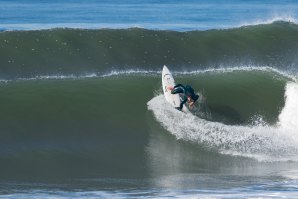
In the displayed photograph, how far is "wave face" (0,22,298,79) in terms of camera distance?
2041 centimetres

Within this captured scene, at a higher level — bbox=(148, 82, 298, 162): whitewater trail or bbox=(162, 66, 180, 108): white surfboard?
bbox=(162, 66, 180, 108): white surfboard

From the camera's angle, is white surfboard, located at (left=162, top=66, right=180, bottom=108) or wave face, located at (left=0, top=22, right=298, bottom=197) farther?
white surfboard, located at (left=162, top=66, right=180, bottom=108)

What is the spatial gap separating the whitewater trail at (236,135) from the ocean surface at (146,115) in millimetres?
24

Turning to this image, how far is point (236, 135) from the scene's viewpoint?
16859 millimetres

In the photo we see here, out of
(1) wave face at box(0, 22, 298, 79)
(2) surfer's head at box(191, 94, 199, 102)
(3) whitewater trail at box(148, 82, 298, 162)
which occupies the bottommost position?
(3) whitewater trail at box(148, 82, 298, 162)

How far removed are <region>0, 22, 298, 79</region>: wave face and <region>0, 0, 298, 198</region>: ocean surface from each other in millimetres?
29

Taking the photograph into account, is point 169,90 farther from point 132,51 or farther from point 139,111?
point 132,51

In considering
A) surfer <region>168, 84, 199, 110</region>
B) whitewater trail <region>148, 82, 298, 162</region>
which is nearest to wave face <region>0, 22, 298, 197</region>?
whitewater trail <region>148, 82, 298, 162</region>

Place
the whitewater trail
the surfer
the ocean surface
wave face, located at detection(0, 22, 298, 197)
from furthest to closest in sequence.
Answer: the surfer < the whitewater trail < wave face, located at detection(0, 22, 298, 197) < the ocean surface

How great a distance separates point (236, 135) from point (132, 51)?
221 inches

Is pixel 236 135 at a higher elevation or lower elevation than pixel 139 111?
lower

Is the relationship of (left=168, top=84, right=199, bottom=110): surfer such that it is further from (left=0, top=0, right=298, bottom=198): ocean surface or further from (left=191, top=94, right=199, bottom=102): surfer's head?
(left=0, top=0, right=298, bottom=198): ocean surface

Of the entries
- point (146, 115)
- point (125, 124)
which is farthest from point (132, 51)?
point (125, 124)

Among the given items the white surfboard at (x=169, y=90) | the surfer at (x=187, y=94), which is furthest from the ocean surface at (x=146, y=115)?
the surfer at (x=187, y=94)
